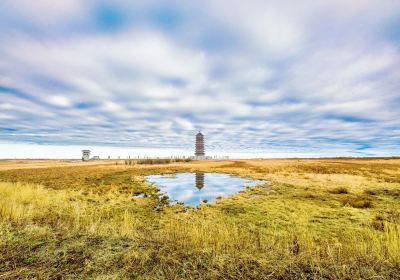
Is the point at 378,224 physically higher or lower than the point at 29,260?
lower

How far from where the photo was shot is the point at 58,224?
917 cm

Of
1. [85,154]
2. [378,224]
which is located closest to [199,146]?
[85,154]

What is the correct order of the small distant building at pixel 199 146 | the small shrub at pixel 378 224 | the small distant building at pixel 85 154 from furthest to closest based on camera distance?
1. the small distant building at pixel 199 146
2. the small distant building at pixel 85 154
3. the small shrub at pixel 378 224

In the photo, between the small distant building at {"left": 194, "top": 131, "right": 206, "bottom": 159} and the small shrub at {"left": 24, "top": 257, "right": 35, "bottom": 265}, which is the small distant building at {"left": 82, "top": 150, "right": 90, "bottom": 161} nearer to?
the small distant building at {"left": 194, "top": 131, "right": 206, "bottom": 159}

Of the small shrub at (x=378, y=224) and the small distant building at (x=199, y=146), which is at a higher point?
the small distant building at (x=199, y=146)

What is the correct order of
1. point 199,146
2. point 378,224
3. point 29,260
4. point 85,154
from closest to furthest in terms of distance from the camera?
point 29,260 < point 378,224 < point 85,154 < point 199,146

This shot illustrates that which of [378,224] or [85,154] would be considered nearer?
[378,224]

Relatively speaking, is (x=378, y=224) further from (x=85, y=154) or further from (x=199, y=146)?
(x=199, y=146)

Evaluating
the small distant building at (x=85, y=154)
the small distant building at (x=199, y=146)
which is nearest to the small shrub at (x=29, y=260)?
the small distant building at (x=85, y=154)

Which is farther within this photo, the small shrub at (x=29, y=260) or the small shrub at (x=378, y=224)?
the small shrub at (x=378, y=224)

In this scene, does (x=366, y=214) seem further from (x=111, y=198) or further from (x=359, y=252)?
(x=111, y=198)

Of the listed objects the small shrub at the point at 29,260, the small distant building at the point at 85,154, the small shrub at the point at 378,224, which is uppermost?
the small distant building at the point at 85,154

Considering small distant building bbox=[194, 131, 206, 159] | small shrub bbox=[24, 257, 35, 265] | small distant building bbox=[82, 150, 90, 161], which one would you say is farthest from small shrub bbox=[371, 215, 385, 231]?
small distant building bbox=[194, 131, 206, 159]

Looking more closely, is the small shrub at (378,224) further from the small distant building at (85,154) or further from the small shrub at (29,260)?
the small distant building at (85,154)
